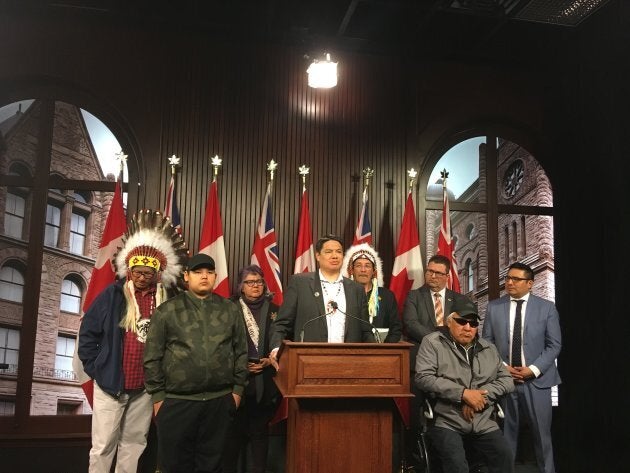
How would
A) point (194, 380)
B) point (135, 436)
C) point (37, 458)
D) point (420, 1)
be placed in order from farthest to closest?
point (420, 1)
point (37, 458)
point (135, 436)
point (194, 380)

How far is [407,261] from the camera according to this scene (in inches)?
208

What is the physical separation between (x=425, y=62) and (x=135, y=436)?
4.07 meters

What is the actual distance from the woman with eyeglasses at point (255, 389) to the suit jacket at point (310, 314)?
0.50 m

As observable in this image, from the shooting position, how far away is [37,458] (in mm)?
4781

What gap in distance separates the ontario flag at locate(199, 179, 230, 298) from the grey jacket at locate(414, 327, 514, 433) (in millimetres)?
1936

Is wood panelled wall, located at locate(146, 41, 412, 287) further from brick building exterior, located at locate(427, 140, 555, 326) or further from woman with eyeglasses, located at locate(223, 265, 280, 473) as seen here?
woman with eyeglasses, located at locate(223, 265, 280, 473)

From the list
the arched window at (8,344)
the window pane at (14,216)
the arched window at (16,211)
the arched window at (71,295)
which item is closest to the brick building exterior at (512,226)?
the arched window at (16,211)

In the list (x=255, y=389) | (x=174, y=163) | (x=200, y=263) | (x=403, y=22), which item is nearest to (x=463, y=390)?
(x=255, y=389)

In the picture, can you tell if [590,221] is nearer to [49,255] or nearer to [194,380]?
[194,380]

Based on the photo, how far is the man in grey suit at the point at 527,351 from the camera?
416 centimetres

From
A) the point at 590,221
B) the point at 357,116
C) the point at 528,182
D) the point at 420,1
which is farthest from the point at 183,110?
the point at 528,182

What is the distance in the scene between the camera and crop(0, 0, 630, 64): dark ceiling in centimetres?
516

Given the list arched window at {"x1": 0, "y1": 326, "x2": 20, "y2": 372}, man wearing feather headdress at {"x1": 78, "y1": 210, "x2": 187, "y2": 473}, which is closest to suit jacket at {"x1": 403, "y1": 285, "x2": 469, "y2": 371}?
man wearing feather headdress at {"x1": 78, "y1": 210, "x2": 187, "y2": 473}

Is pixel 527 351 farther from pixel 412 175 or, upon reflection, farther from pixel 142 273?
pixel 142 273
